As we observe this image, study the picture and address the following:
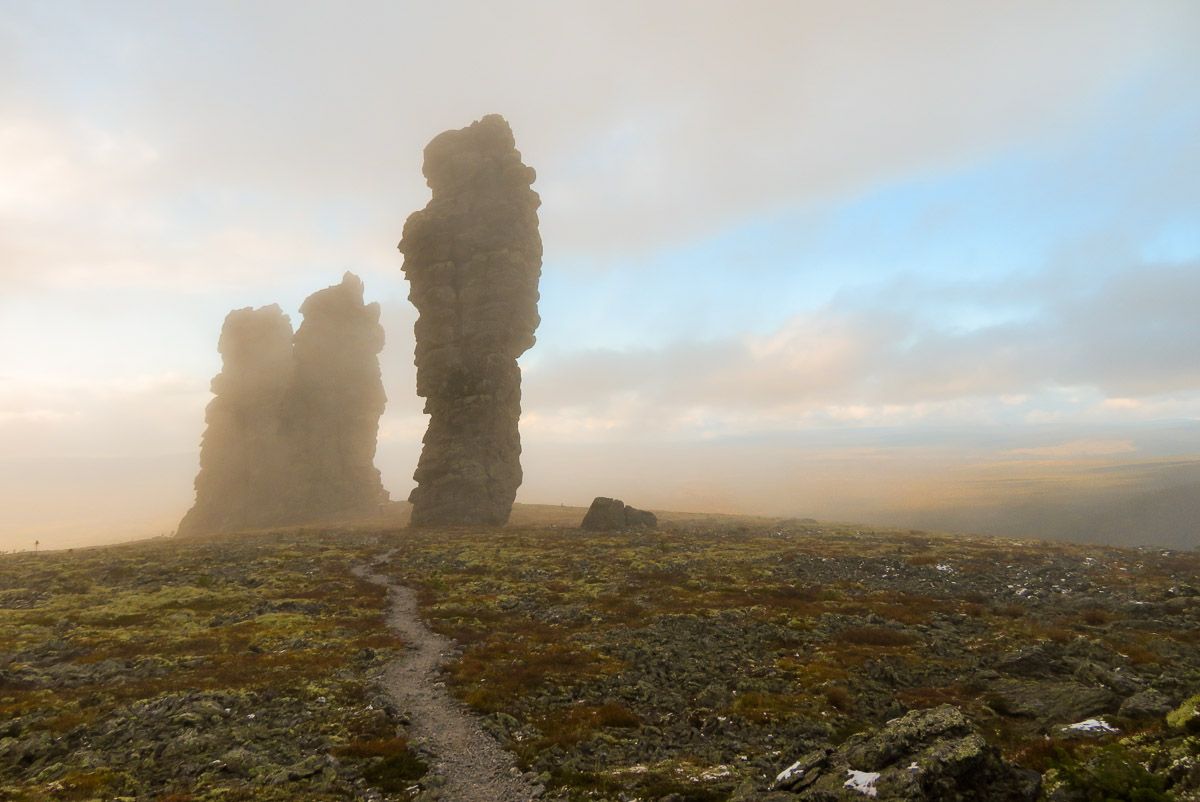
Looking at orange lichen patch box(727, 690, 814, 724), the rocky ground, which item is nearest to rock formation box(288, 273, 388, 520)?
the rocky ground

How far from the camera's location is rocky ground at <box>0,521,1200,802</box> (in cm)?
1388

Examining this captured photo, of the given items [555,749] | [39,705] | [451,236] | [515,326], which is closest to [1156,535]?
[515,326]

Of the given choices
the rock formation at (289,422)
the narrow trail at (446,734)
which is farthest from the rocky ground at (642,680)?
the rock formation at (289,422)

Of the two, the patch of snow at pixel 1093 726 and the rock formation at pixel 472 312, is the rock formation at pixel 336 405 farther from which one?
the patch of snow at pixel 1093 726

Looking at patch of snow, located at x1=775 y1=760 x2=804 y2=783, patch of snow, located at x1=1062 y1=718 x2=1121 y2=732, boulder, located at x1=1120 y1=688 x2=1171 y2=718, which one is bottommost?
patch of snow, located at x1=1062 y1=718 x2=1121 y2=732

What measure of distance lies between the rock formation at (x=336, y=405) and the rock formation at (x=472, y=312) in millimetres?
39090

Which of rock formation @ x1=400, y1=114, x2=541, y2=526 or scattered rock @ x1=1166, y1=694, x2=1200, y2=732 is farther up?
rock formation @ x1=400, y1=114, x2=541, y2=526

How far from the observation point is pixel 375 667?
26859 millimetres

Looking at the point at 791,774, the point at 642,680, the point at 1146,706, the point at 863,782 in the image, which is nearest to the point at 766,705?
the point at 642,680

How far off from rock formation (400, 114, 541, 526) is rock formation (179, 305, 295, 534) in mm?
46113

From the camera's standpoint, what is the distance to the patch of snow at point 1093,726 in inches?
650

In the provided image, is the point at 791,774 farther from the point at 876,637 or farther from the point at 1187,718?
the point at 876,637

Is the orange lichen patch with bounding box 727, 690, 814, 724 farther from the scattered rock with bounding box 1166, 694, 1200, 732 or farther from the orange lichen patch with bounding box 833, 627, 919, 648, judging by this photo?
the scattered rock with bounding box 1166, 694, 1200, 732

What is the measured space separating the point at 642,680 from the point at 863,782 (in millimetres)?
14273
